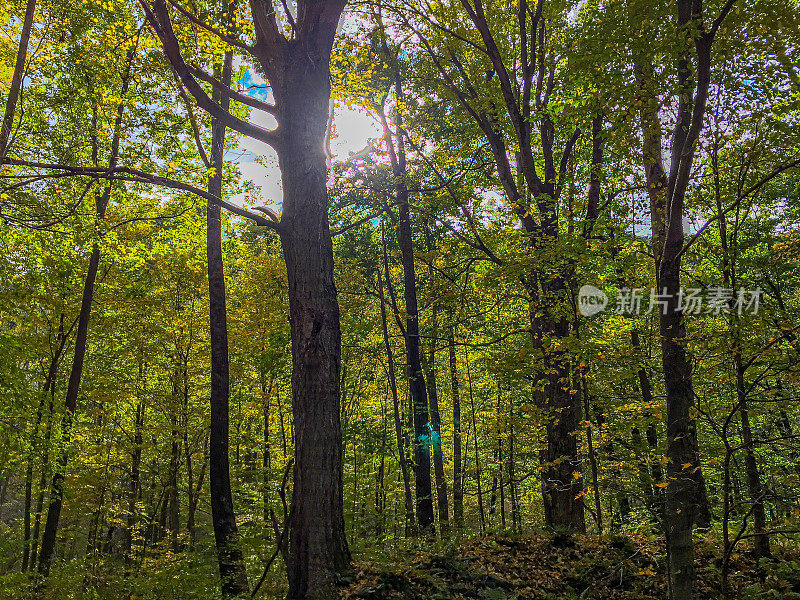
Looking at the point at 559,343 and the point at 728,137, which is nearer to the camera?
the point at 728,137

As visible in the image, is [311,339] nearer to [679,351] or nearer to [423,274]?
[679,351]

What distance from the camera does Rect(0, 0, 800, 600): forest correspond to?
4504 mm

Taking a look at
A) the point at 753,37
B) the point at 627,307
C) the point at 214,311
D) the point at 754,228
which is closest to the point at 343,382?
the point at 214,311

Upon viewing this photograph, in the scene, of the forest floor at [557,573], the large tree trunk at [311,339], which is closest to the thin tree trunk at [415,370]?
the forest floor at [557,573]

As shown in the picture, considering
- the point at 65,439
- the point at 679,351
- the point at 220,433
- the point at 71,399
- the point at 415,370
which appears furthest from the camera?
the point at 71,399

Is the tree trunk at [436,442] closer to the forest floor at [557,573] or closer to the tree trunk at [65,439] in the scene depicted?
the forest floor at [557,573]

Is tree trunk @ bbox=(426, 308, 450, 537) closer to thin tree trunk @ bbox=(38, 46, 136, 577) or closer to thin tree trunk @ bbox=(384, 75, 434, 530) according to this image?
thin tree trunk @ bbox=(384, 75, 434, 530)

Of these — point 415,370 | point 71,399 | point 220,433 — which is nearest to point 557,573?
point 415,370

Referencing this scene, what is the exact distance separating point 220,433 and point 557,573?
563 cm

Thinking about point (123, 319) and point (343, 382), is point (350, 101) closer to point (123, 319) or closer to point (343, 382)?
point (343, 382)

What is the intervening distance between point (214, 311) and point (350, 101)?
14.3 feet

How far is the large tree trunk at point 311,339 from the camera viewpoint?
4562 mm

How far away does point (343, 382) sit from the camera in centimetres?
1461

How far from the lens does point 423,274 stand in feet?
46.0
